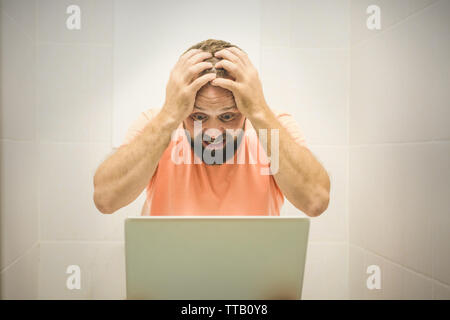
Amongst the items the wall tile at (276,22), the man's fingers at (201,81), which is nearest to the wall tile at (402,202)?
the wall tile at (276,22)

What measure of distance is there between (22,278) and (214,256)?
30.2 inches

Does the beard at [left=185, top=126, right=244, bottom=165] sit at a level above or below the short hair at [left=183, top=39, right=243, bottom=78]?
below

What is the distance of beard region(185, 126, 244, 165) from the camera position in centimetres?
90

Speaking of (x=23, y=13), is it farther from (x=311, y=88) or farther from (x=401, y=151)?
(x=401, y=151)

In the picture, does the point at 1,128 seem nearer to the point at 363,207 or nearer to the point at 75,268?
the point at 75,268

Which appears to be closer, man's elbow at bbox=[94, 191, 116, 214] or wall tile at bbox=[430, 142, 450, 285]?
wall tile at bbox=[430, 142, 450, 285]

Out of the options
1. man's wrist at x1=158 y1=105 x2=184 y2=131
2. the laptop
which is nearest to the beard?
man's wrist at x1=158 y1=105 x2=184 y2=131

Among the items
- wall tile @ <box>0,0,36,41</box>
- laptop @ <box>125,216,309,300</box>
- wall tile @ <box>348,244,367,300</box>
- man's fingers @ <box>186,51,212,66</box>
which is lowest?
wall tile @ <box>348,244,367,300</box>

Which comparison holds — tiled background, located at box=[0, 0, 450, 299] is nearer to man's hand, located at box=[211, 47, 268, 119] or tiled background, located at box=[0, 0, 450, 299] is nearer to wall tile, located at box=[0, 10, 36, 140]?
wall tile, located at box=[0, 10, 36, 140]

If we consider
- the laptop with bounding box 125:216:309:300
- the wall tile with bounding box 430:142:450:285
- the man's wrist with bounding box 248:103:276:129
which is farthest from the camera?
the man's wrist with bounding box 248:103:276:129

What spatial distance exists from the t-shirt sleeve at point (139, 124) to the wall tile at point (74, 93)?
120 millimetres

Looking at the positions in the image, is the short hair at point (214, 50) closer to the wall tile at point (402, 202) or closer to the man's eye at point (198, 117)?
the man's eye at point (198, 117)

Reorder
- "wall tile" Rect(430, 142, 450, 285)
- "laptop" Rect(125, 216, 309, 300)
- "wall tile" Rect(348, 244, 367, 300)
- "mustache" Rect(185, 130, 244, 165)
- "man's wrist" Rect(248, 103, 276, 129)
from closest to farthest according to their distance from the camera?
1. "laptop" Rect(125, 216, 309, 300)
2. "wall tile" Rect(430, 142, 450, 285)
3. "man's wrist" Rect(248, 103, 276, 129)
4. "mustache" Rect(185, 130, 244, 165)
5. "wall tile" Rect(348, 244, 367, 300)

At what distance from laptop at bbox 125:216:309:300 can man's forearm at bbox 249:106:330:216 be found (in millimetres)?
298
